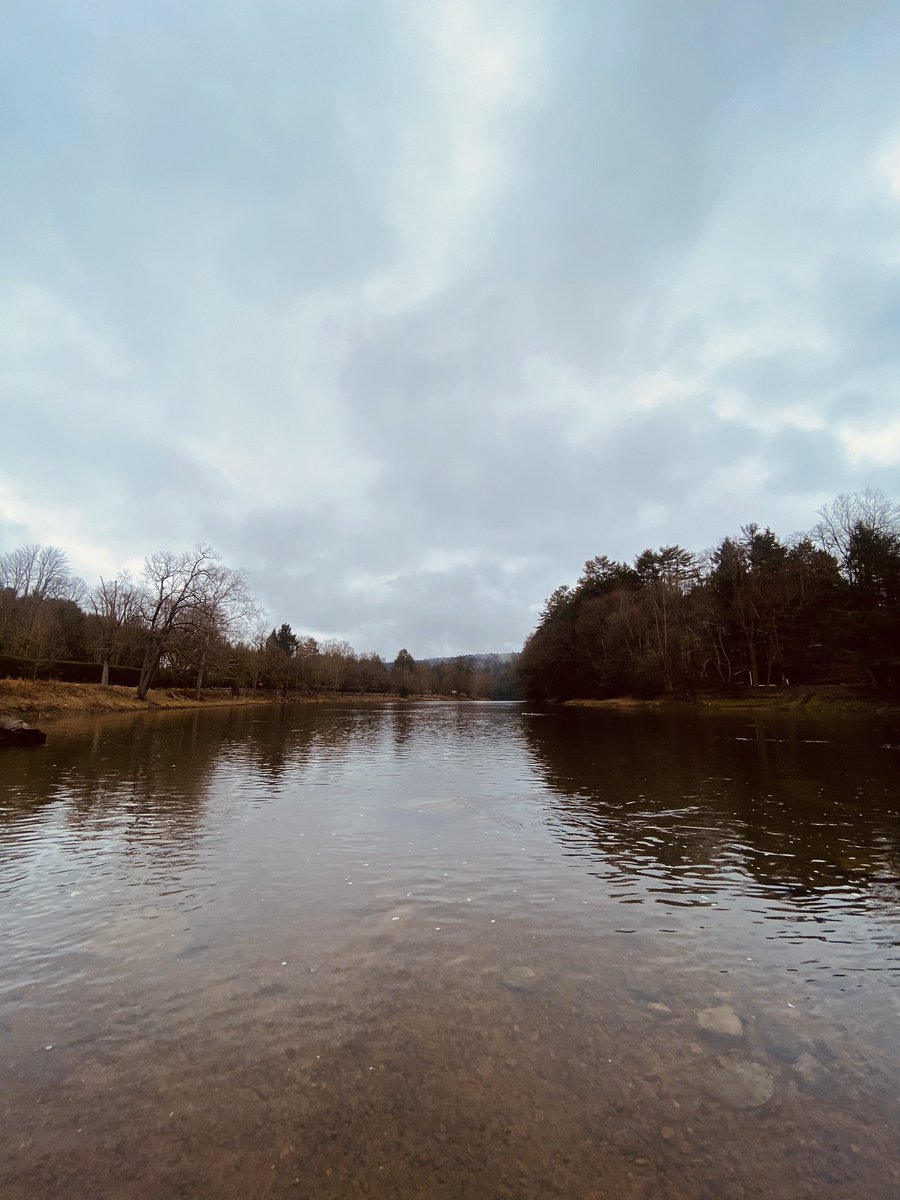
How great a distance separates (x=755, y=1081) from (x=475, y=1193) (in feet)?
7.26

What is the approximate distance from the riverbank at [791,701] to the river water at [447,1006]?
131 feet

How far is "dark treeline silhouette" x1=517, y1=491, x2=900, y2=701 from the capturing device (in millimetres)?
45281

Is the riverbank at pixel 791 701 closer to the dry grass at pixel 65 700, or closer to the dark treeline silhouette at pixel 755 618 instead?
the dark treeline silhouette at pixel 755 618

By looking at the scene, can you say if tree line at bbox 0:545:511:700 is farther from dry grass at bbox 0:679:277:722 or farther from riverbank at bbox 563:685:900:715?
riverbank at bbox 563:685:900:715

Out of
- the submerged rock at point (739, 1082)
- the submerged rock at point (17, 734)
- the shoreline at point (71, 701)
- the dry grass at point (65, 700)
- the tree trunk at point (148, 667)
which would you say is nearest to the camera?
the submerged rock at point (739, 1082)

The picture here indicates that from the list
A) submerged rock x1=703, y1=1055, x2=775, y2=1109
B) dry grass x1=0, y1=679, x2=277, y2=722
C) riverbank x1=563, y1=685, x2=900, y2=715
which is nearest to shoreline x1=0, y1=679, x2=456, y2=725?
dry grass x1=0, y1=679, x2=277, y2=722

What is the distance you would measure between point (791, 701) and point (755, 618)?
41.5ft

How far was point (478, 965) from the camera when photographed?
550 cm

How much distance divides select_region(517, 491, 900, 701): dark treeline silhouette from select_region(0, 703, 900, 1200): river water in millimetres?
42339

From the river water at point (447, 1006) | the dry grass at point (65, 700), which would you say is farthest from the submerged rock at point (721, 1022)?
the dry grass at point (65, 700)

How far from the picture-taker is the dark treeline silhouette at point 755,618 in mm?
45281

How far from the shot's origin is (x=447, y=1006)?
15.6ft

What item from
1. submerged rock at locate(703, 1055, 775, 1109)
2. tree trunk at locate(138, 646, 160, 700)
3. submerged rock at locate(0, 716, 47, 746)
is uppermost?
tree trunk at locate(138, 646, 160, 700)

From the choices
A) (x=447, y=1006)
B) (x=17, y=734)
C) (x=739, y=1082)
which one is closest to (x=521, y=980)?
(x=447, y=1006)
